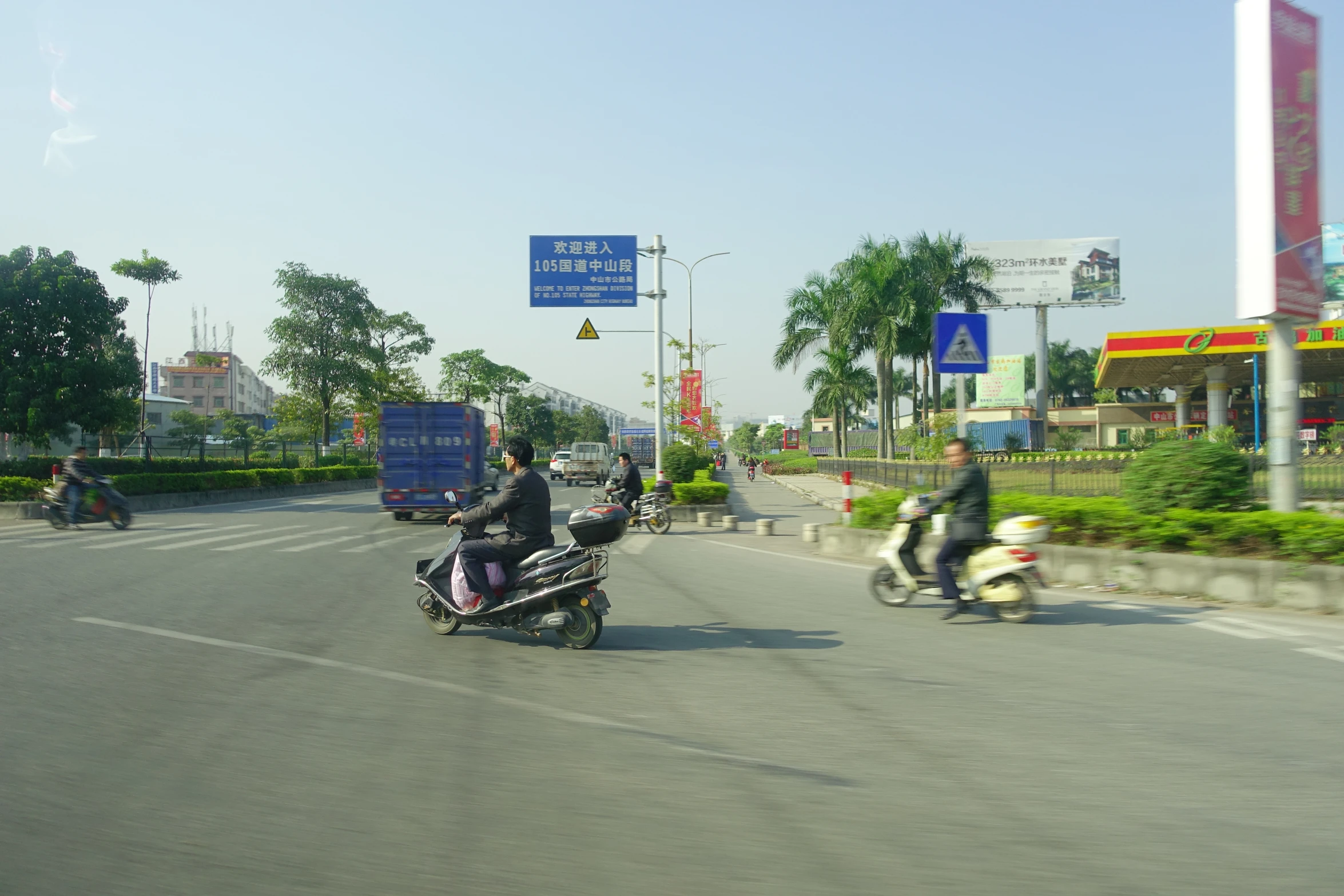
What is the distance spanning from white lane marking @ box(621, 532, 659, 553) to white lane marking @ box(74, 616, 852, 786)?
28.8 feet

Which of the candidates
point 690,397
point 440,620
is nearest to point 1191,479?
point 440,620

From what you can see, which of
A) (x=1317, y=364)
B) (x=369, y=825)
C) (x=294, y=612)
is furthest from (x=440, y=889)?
(x=1317, y=364)

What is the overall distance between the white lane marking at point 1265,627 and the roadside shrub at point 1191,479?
236 centimetres

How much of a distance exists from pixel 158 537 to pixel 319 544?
3.73m

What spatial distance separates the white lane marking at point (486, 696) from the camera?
474 cm

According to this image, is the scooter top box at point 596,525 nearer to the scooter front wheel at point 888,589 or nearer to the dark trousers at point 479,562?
the dark trousers at point 479,562

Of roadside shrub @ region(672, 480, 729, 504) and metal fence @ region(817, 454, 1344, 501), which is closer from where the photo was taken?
metal fence @ region(817, 454, 1344, 501)

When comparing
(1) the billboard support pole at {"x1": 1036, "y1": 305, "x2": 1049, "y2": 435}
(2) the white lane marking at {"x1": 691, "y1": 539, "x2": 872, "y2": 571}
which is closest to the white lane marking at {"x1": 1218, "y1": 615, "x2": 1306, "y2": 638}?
(2) the white lane marking at {"x1": 691, "y1": 539, "x2": 872, "y2": 571}

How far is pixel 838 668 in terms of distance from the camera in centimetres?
687

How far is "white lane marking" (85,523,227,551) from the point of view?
51.9ft

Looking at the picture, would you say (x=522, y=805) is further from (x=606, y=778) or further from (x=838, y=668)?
(x=838, y=668)

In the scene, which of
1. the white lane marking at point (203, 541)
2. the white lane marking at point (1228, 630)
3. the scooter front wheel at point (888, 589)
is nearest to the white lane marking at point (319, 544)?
the white lane marking at point (203, 541)

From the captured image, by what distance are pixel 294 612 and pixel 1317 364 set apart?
60.7 meters

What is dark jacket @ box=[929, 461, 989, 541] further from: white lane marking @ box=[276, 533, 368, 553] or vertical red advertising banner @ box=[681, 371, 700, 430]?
vertical red advertising banner @ box=[681, 371, 700, 430]
